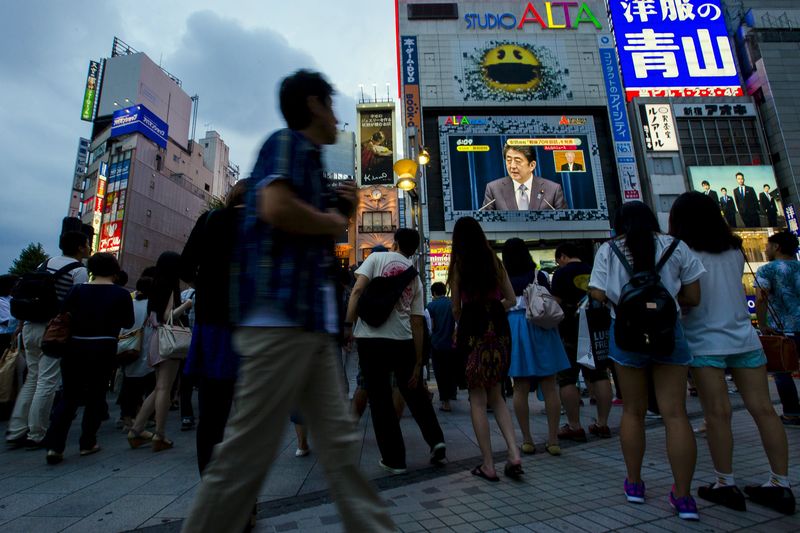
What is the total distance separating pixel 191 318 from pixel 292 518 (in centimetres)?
358

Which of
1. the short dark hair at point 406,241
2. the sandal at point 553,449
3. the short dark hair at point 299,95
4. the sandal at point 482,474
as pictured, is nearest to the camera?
the short dark hair at point 299,95

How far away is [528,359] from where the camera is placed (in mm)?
3602

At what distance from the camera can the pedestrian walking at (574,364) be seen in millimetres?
3877

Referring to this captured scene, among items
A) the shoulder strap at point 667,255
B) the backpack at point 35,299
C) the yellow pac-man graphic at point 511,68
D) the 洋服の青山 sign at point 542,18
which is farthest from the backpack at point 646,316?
the 洋服の青山 sign at point 542,18

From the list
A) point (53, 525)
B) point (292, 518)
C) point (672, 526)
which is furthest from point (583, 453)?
point (53, 525)

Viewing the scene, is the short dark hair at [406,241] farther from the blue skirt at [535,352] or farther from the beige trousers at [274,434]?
the beige trousers at [274,434]

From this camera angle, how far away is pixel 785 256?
412 cm

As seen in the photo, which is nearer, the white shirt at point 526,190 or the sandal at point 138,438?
the sandal at point 138,438

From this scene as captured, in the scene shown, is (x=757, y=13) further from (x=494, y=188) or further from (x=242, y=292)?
(x=242, y=292)

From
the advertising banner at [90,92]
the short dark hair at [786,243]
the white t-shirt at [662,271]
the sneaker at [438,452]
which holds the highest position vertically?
the advertising banner at [90,92]

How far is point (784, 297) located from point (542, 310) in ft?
8.58

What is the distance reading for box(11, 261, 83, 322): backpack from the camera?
4145 millimetres

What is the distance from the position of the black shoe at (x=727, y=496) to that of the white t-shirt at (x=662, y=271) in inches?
40.7

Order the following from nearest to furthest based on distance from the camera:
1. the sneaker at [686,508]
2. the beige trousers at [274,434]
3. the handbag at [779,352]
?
the beige trousers at [274,434]
the sneaker at [686,508]
the handbag at [779,352]
